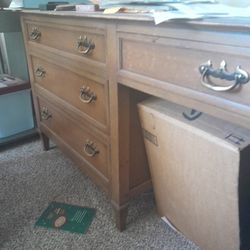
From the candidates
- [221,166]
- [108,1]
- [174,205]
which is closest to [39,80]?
[108,1]

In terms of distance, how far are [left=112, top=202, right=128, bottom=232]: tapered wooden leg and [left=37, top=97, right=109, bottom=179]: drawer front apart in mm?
126

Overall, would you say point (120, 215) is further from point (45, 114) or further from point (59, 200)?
point (45, 114)

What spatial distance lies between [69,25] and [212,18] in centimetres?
58

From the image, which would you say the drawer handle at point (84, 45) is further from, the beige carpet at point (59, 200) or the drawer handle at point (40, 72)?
the beige carpet at point (59, 200)

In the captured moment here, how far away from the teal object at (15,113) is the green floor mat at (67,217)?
2.20ft

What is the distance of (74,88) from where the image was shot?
1.06 meters

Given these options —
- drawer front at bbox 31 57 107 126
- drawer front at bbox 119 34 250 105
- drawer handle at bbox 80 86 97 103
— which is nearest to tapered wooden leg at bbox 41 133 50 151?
drawer front at bbox 31 57 107 126

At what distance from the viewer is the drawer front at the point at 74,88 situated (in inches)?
36.5

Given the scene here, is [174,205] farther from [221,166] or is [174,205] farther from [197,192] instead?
[221,166]

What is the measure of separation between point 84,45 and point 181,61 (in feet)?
1.36

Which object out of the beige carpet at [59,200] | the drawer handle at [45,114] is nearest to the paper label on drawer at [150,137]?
the beige carpet at [59,200]

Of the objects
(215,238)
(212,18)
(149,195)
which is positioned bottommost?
(149,195)

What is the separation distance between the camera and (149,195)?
1.26 meters

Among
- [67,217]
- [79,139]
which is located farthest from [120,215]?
[79,139]
